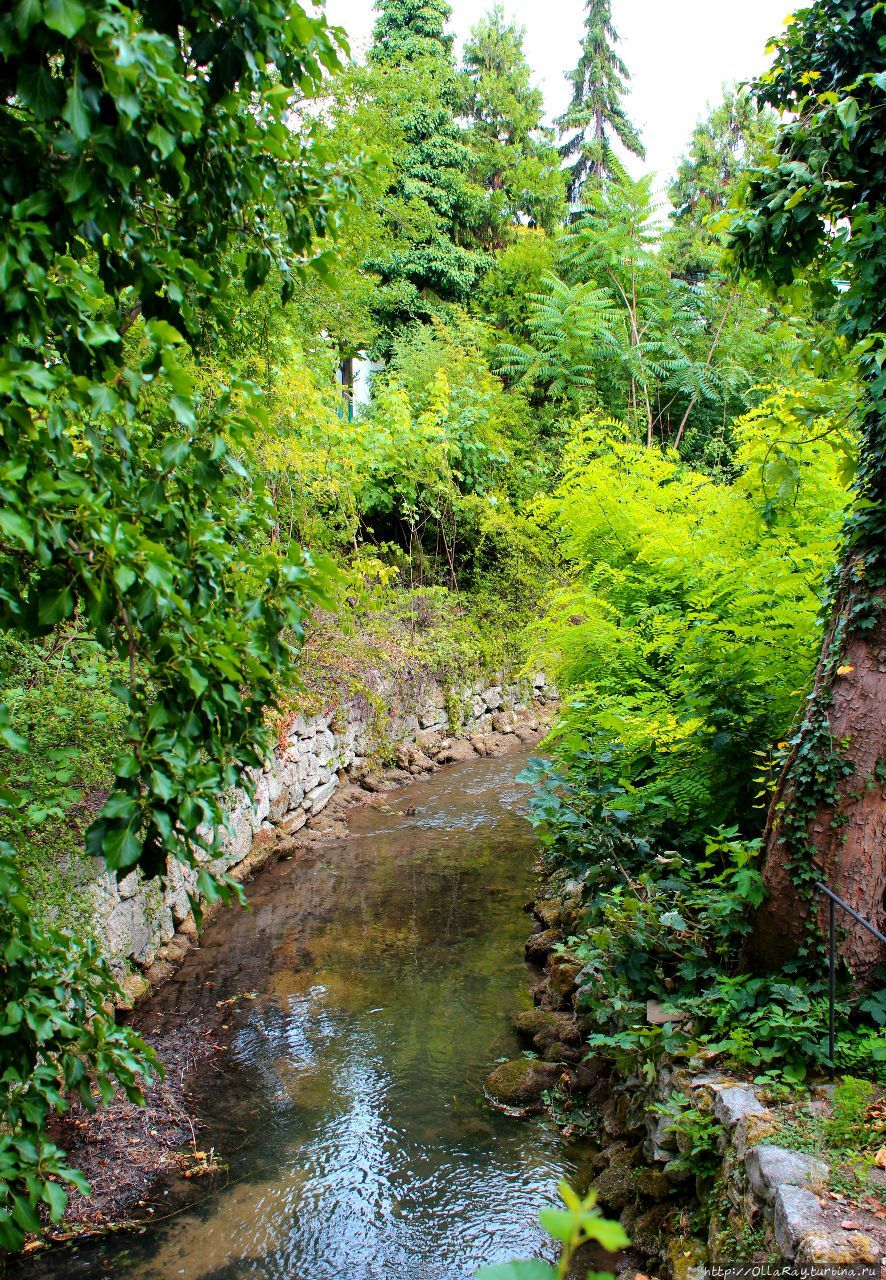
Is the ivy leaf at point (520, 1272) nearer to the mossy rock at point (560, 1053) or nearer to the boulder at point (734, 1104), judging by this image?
the boulder at point (734, 1104)

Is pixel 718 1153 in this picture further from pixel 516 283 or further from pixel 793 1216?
pixel 516 283

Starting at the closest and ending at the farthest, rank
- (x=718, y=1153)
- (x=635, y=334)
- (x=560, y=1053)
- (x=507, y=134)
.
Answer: (x=718, y=1153) → (x=560, y=1053) → (x=635, y=334) → (x=507, y=134)

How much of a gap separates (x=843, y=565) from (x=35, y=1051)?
12.5ft

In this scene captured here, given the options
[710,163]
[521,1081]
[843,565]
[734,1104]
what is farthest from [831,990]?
[710,163]

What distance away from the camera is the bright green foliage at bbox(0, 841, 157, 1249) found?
1765 mm

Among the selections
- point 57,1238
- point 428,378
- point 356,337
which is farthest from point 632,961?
point 428,378

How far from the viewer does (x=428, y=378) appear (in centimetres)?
1567

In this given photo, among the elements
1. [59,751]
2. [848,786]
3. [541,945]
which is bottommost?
[541,945]

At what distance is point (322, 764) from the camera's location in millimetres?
10758

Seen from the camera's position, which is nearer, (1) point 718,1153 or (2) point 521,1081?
(1) point 718,1153

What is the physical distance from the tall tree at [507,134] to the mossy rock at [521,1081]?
2075 cm

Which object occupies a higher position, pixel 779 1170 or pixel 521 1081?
pixel 779 1170

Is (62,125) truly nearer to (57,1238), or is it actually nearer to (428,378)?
(57,1238)

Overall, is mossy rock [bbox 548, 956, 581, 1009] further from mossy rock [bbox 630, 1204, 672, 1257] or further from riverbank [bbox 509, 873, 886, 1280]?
mossy rock [bbox 630, 1204, 672, 1257]
